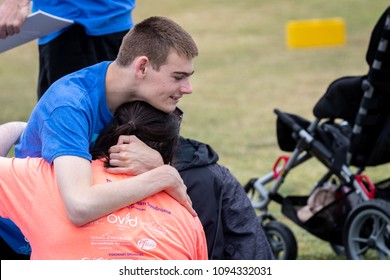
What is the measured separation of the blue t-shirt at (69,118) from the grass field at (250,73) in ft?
8.36

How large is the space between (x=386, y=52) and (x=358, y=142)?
1.67 ft

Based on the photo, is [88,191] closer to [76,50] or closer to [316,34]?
[76,50]

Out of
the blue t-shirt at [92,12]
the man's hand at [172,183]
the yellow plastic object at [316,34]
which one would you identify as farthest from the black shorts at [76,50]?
the yellow plastic object at [316,34]

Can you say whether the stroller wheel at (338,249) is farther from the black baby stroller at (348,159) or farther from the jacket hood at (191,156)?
the jacket hood at (191,156)

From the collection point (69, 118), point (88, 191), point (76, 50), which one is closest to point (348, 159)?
point (76, 50)

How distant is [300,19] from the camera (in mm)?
16125

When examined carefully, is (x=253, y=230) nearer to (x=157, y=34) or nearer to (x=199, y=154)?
(x=199, y=154)

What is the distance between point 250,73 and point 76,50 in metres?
7.86

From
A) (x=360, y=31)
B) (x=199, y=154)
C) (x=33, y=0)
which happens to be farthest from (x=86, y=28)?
(x=360, y=31)

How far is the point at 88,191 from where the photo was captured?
3.15 metres

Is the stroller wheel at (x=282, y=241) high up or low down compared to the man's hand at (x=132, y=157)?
down

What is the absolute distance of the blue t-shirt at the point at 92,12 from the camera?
462 cm

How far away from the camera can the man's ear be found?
3.45m

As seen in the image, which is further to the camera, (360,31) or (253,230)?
(360,31)
